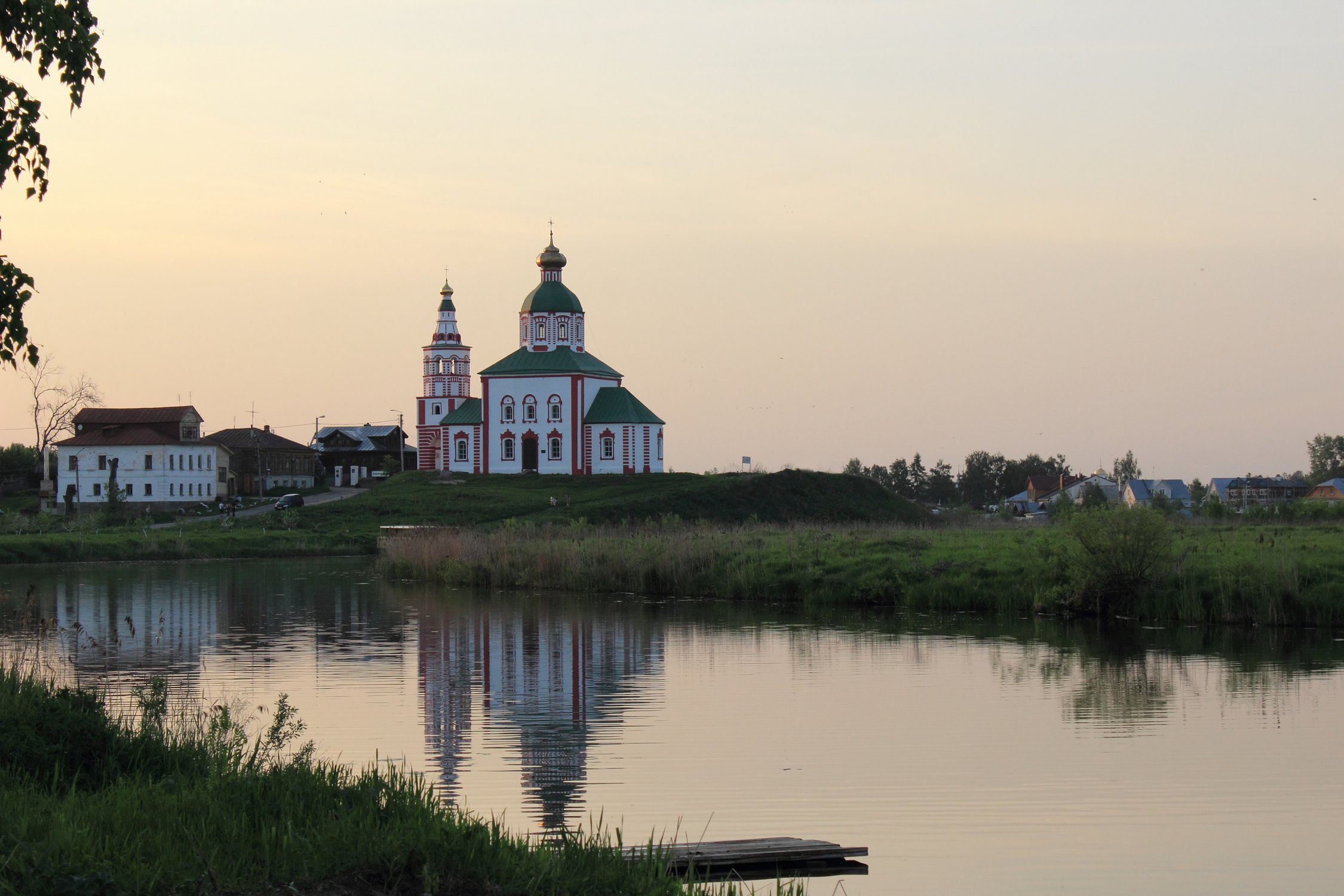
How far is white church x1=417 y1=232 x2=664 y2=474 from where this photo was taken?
3430 inches

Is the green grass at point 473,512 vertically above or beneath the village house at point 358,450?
beneath

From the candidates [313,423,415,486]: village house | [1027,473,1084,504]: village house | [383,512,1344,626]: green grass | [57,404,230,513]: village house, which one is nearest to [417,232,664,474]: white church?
[57,404,230,513]: village house

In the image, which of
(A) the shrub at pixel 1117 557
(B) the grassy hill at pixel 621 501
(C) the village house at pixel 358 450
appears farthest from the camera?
(C) the village house at pixel 358 450

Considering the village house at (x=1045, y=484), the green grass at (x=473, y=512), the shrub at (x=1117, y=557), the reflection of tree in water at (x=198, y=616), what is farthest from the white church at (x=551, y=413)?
the shrub at (x=1117, y=557)

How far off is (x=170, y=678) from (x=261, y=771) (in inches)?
441

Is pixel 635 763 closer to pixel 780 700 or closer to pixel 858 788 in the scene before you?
pixel 858 788

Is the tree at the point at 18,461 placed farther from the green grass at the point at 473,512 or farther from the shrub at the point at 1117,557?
the shrub at the point at 1117,557

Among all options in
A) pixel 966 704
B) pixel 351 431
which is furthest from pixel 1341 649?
pixel 351 431

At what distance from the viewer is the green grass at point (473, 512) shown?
5891cm

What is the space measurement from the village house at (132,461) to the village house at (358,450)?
21.0 m

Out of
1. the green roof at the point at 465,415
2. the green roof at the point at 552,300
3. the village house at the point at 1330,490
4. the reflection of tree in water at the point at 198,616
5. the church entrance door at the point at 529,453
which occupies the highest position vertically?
the green roof at the point at 552,300

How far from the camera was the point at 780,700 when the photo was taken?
2088 cm

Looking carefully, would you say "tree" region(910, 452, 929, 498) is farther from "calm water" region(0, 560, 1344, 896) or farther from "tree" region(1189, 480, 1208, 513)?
"calm water" region(0, 560, 1344, 896)

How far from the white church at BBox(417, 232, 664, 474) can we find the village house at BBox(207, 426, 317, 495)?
53.6 ft
